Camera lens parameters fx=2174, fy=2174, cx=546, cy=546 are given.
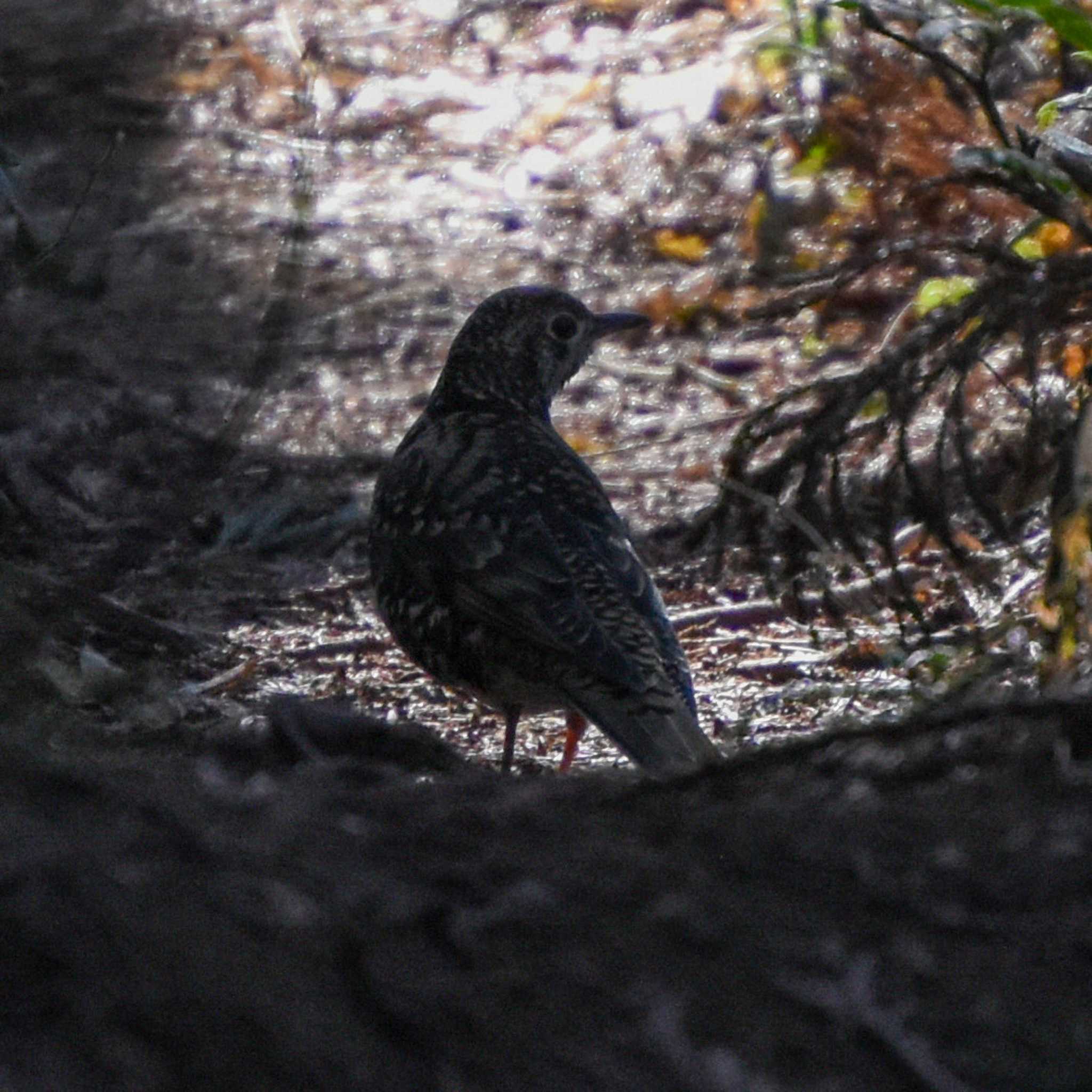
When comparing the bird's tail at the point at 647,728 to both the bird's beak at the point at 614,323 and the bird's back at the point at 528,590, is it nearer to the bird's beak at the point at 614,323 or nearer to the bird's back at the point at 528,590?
the bird's back at the point at 528,590

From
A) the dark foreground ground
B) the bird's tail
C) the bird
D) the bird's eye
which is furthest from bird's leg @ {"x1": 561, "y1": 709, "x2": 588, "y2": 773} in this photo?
the dark foreground ground

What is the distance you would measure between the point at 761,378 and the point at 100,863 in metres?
6.38

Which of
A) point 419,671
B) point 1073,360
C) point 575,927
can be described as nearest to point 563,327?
point 419,671

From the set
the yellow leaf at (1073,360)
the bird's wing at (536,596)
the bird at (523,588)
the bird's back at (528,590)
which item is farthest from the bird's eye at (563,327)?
the yellow leaf at (1073,360)

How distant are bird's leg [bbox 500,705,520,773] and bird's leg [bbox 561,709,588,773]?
5.7 inches

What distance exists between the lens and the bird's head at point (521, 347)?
6.84 meters

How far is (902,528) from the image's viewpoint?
723 centimetres

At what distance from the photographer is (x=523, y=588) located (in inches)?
224

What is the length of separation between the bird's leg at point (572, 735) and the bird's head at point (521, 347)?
3.96 ft

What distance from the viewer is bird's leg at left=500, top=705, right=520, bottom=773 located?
19.4 ft

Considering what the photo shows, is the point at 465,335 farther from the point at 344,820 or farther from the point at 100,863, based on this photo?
the point at 100,863

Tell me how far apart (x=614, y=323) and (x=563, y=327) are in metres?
0.17

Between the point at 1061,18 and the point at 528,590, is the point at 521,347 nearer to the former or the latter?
the point at 528,590

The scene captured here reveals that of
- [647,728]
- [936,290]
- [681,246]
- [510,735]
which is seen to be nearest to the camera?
[647,728]
